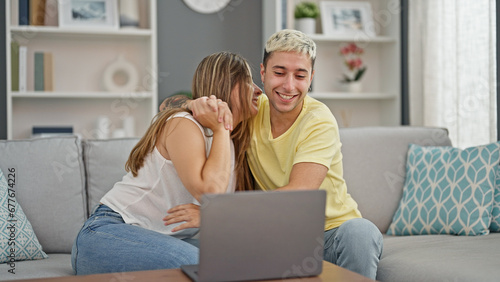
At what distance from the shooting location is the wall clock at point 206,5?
396cm

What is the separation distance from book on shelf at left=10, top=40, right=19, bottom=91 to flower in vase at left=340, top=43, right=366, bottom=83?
6.36 feet

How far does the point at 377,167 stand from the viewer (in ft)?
8.55

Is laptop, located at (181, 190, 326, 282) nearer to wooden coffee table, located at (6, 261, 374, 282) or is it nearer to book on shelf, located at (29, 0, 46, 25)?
wooden coffee table, located at (6, 261, 374, 282)

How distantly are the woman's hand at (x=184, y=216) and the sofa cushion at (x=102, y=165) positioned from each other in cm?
61

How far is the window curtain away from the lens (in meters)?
3.19

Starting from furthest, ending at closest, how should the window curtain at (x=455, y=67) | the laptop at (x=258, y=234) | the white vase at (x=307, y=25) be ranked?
the white vase at (x=307, y=25) → the window curtain at (x=455, y=67) → the laptop at (x=258, y=234)

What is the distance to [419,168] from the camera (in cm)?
256

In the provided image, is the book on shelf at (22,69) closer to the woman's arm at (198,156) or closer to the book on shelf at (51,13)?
the book on shelf at (51,13)

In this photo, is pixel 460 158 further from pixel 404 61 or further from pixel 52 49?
pixel 52 49

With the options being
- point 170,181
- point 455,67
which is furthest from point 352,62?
point 170,181

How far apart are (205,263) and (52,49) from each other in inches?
111

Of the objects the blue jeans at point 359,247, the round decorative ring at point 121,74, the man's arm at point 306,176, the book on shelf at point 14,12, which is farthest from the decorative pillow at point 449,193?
the book on shelf at point 14,12

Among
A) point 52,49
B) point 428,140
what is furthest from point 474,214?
point 52,49

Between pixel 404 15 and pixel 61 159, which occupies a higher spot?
pixel 404 15
